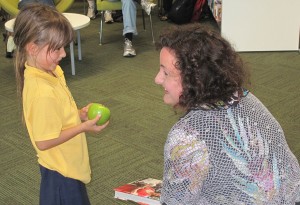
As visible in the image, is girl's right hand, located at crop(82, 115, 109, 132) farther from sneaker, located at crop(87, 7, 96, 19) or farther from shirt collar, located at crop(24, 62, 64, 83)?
sneaker, located at crop(87, 7, 96, 19)

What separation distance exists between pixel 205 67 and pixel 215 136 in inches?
7.2

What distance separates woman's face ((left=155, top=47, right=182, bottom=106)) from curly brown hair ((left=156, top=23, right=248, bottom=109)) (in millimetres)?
15

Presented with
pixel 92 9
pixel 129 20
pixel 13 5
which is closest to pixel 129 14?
pixel 129 20

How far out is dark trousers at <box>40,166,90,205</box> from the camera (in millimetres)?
1721

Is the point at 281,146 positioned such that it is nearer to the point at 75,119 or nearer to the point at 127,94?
the point at 75,119

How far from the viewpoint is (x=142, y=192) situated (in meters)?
2.19

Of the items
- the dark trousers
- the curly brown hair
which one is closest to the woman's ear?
the dark trousers

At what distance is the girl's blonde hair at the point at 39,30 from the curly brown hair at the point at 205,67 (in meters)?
0.48

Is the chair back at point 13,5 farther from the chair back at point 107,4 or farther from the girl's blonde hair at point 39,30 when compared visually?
the girl's blonde hair at point 39,30

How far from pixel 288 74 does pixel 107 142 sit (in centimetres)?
184

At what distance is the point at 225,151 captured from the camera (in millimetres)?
1244

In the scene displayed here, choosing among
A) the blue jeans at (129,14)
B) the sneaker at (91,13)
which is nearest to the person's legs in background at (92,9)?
the sneaker at (91,13)

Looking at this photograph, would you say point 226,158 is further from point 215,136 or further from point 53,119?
point 53,119

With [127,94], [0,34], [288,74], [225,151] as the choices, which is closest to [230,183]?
[225,151]
